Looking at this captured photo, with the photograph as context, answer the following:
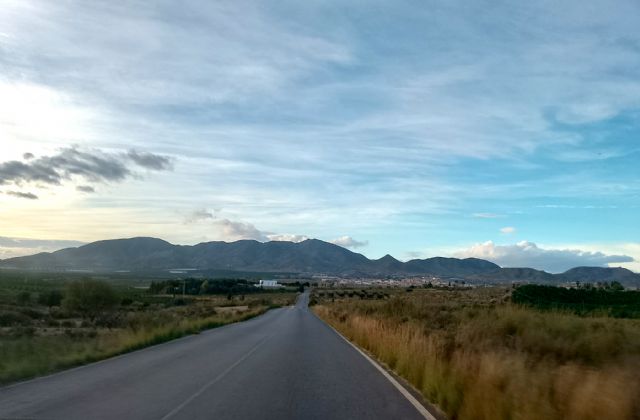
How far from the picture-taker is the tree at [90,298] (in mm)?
54344

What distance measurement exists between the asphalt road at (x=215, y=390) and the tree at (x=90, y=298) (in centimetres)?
3520

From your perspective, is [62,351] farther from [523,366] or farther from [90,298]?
[90,298]

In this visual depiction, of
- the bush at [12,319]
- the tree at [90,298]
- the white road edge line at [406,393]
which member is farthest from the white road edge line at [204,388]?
the tree at [90,298]

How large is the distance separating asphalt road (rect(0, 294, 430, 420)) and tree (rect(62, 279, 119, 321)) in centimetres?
3520

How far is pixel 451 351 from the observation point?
14836mm

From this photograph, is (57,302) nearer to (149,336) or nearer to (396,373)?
(149,336)

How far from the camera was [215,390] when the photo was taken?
13.2 metres

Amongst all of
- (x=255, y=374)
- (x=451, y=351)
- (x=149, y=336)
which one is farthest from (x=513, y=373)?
(x=149, y=336)

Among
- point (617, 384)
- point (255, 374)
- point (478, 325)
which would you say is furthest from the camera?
point (478, 325)

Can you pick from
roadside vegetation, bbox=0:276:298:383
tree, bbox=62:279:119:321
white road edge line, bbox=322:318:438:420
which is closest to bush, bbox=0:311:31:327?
roadside vegetation, bbox=0:276:298:383

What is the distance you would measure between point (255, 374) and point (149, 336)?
568 inches

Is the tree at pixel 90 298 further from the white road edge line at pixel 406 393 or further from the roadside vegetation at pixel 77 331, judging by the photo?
the white road edge line at pixel 406 393

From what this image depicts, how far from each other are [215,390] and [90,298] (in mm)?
44961

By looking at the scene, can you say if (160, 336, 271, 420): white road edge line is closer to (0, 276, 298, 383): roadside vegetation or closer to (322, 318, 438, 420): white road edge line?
(322, 318, 438, 420): white road edge line
